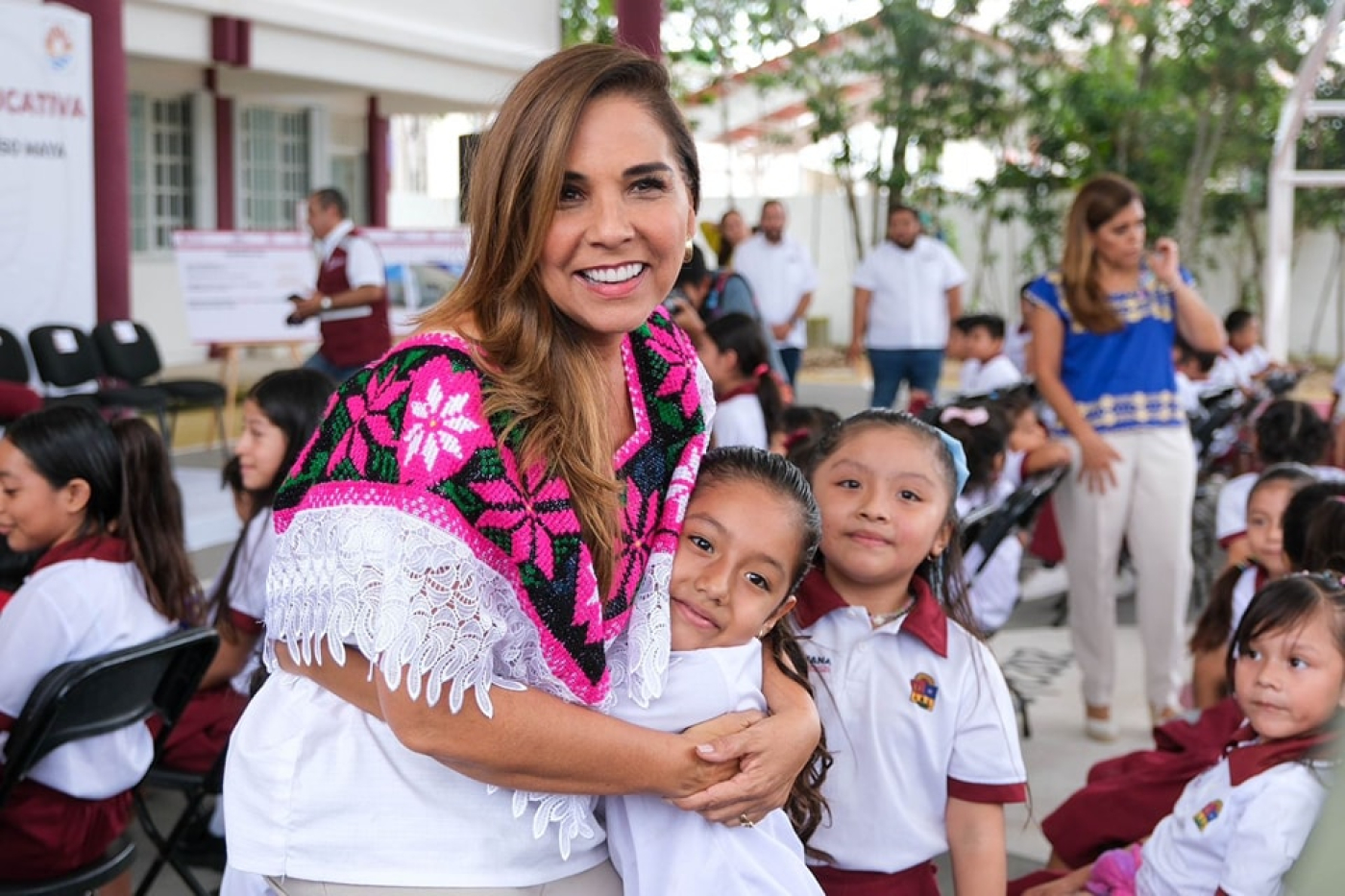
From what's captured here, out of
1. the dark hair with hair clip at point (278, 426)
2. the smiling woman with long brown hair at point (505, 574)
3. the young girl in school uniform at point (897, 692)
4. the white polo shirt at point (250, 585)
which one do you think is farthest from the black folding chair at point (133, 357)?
the smiling woman with long brown hair at point (505, 574)

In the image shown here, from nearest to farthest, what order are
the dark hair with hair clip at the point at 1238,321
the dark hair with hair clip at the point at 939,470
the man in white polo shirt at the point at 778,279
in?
the dark hair with hair clip at the point at 939,470 < the dark hair with hair clip at the point at 1238,321 < the man in white polo shirt at the point at 778,279

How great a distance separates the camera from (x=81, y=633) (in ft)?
9.13

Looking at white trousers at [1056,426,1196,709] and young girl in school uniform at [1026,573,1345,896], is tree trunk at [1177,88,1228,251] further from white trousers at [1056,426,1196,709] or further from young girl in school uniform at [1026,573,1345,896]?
young girl in school uniform at [1026,573,1345,896]

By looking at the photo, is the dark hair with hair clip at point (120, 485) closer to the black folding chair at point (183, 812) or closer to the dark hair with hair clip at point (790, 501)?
the black folding chair at point (183, 812)

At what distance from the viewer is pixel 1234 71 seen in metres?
14.7

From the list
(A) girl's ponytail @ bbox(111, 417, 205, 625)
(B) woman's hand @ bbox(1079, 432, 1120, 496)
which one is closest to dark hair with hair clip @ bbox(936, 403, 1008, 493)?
(B) woman's hand @ bbox(1079, 432, 1120, 496)

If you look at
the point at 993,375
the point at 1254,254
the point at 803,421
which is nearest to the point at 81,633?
the point at 803,421

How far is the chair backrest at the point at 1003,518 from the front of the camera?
4.13 m

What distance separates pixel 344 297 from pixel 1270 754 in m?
6.53

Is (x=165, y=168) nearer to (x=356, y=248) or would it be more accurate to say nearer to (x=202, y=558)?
(x=356, y=248)

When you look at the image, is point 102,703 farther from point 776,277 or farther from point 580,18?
point 580,18

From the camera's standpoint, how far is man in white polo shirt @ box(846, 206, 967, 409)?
9.44m

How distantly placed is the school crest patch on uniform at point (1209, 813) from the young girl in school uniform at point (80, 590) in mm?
1894

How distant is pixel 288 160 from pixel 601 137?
15295 millimetres
